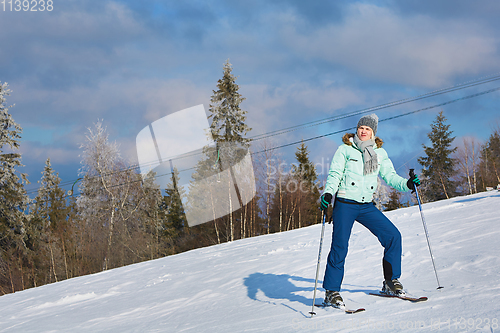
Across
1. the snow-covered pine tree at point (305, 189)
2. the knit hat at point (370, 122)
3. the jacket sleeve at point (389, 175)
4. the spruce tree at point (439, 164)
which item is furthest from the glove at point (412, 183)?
the spruce tree at point (439, 164)

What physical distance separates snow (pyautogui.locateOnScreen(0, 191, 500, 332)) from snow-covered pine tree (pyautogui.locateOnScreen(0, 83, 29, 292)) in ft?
54.5

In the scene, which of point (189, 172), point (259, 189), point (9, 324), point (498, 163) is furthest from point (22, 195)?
point (498, 163)

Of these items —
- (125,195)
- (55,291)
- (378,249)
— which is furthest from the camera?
(125,195)

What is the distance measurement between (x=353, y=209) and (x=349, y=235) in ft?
0.82

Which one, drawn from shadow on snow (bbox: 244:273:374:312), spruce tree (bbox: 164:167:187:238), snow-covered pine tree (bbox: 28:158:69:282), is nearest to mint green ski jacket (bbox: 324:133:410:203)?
shadow on snow (bbox: 244:273:374:312)

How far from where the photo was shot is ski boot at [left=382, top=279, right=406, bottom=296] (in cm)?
314

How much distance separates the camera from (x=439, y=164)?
3591 centimetres

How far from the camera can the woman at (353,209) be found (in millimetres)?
3162

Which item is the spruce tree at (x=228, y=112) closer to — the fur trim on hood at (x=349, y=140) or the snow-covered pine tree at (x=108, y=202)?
the snow-covered pine tree at (x=108, y=202)

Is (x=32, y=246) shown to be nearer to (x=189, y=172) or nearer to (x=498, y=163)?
(x=189, y=172)

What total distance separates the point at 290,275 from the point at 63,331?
123 inches

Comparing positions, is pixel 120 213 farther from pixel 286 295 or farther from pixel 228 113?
pixel 286 295

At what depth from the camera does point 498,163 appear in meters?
34.8

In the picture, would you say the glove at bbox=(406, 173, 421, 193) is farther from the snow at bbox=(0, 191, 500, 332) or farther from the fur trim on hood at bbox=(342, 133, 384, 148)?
the snow at bbox=(0, 191, 500, 332)
